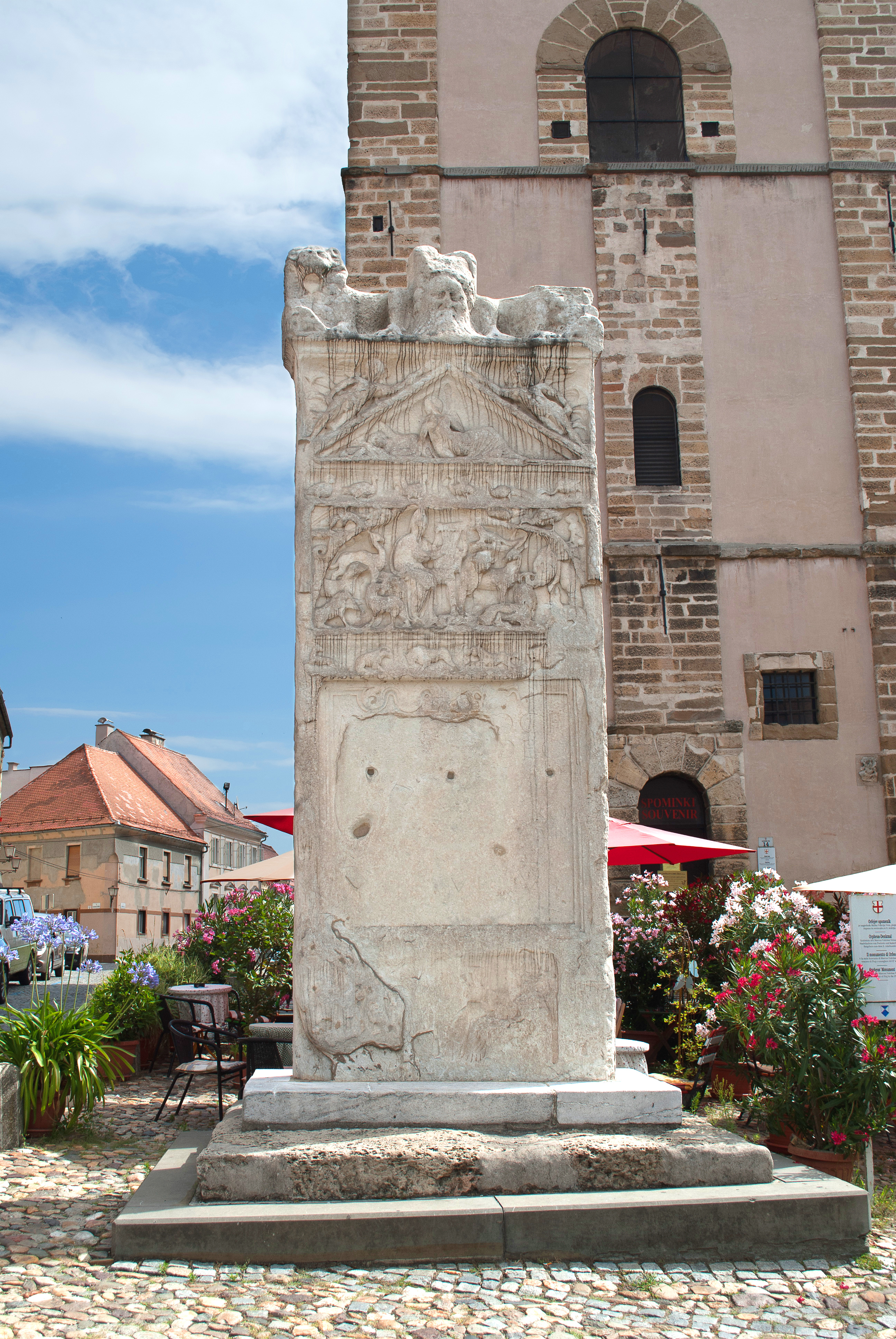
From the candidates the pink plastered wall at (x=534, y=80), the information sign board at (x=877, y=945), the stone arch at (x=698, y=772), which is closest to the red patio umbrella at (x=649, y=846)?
the stone arch at (x=698, y=772)

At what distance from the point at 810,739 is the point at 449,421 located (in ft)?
29.4

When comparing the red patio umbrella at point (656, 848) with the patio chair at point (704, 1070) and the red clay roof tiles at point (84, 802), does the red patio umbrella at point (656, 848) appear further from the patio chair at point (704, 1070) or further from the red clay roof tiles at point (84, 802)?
the red clay roof tiles at point (84, 802)

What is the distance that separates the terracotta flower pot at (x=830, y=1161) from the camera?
14.1 ft

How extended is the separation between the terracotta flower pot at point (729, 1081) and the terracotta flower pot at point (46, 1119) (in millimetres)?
3526

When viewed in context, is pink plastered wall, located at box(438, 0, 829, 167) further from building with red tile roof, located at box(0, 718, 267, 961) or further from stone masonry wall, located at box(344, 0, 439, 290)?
building with red tile roof, located at box(0, 718, 267, 961)

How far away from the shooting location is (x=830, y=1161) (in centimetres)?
431

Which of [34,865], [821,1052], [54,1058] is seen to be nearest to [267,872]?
[54,1058]

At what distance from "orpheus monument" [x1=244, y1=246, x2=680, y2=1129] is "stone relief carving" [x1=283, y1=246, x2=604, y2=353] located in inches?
0.5

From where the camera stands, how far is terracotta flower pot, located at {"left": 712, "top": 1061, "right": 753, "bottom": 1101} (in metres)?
6.18

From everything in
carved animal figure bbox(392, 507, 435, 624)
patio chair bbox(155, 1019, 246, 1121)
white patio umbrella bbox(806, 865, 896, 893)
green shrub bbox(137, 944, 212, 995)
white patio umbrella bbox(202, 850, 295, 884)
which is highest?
carved animal figure bbox(392, 507, 435, 624)

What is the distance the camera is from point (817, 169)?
525 inches

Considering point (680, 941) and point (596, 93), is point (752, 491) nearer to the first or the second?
point (596, 93)

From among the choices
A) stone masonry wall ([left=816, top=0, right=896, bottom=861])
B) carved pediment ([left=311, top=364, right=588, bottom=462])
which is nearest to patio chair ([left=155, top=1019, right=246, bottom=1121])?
carved pediment ([left=311, top=364, right=588, bottom=462])

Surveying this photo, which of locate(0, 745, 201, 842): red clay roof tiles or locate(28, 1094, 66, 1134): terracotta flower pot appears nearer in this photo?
locate(28, 1094, 66, 1134): terracotta flower pot
